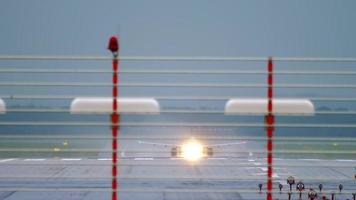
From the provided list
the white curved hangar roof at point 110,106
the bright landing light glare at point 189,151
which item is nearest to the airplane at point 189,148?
the bright landing light glare at point 189,151

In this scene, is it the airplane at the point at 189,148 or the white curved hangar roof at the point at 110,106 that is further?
the airplane at the point at 189,148

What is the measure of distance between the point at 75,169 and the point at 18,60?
1891cm

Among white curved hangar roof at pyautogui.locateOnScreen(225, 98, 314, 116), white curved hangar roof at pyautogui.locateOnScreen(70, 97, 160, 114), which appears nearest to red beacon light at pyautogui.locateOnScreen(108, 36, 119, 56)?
white curved hangar roof at pyautogui.locateOnScreen(70, 97, 160, 114)

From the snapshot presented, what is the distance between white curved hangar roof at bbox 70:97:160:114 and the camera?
5406mm

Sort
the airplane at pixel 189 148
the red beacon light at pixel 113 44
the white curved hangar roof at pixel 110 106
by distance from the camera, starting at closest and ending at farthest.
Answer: the red beacon light at pixel 113 44 < the white curved hangar roof at pixel 110 106 < the airplane at pixel 189 148

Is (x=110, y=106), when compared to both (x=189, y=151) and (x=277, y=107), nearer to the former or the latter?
(x=277, y=107)

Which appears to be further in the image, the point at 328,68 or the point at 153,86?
the point at 328,68

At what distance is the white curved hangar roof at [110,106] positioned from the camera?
5.41 m

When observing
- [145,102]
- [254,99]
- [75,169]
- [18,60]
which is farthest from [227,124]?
[75,169]

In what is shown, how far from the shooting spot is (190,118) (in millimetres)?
6094

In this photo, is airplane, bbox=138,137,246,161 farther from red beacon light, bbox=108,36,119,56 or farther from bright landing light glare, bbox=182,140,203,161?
red beacon light, bbox=108,36,119,56

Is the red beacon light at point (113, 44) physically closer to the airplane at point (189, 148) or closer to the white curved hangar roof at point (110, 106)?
the white curved hangar roof at point (110, 106)

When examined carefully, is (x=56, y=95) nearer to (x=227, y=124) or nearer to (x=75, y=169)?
(x=227, y=124)

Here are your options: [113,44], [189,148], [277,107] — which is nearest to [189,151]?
[189,148]
